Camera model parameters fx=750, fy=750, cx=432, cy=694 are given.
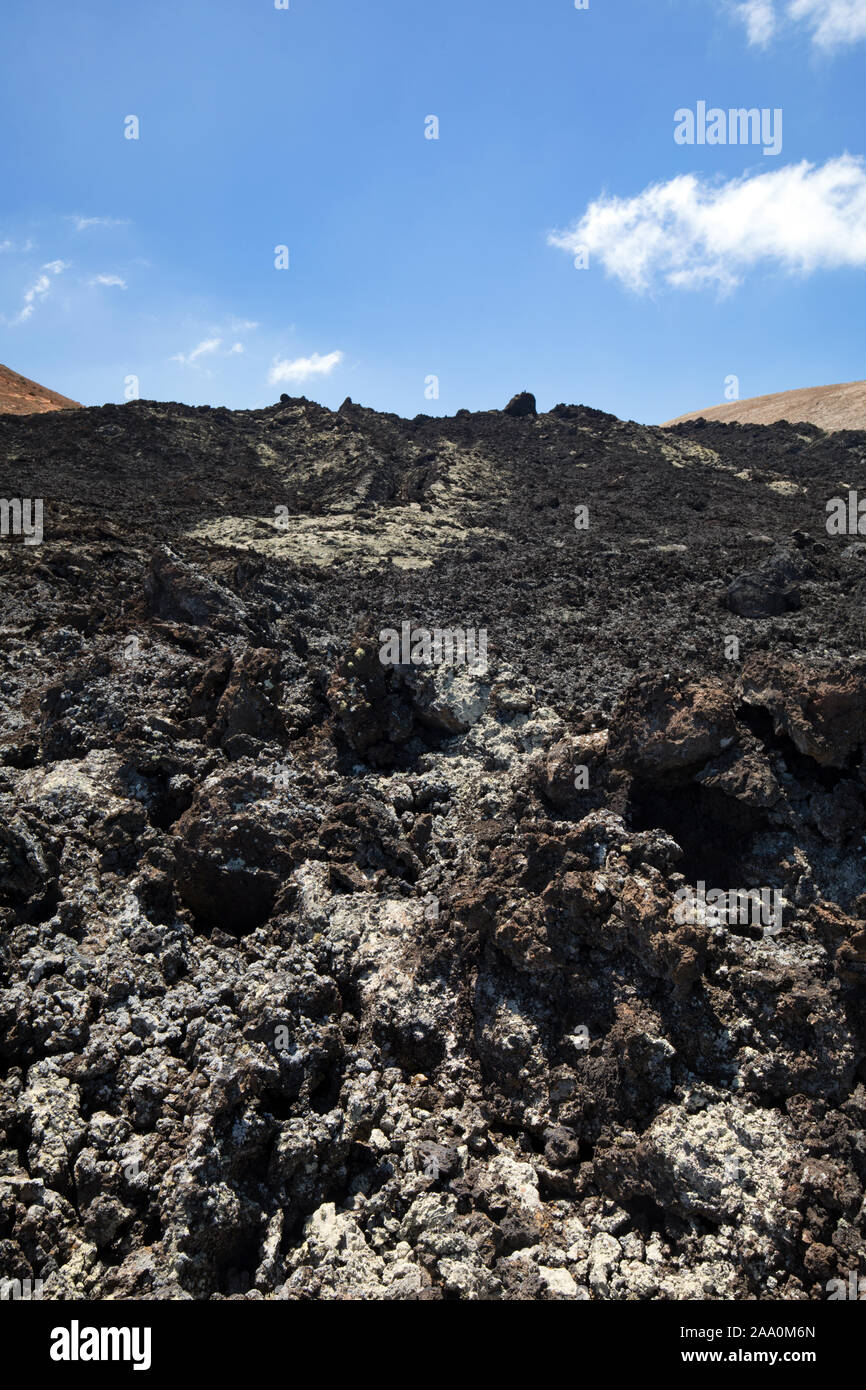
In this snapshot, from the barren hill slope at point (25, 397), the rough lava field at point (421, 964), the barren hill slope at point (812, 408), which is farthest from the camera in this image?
the barren hill slope at point (812, 408)

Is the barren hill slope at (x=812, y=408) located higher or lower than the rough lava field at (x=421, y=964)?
higher

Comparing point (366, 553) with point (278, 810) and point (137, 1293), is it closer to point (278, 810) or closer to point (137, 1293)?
point (278, 810)

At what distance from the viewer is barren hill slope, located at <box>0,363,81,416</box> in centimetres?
3614

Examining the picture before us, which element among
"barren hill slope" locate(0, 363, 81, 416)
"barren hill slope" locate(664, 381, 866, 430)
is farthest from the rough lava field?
"barren hill slope" locate(664, 381, 866, 430)

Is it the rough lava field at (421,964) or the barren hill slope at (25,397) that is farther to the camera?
the barren hill slope at (25,397)

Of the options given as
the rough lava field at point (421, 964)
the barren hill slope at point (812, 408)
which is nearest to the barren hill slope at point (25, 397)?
the rough lava field at point (421, 964)

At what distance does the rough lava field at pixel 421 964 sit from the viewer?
158 inches

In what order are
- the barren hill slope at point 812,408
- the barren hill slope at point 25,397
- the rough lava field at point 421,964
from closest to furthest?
the rough lava field at point 421,964 < the barren hill slope at point 25,397 < the barren hill slope at point 812,408

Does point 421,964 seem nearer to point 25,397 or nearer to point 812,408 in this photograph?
point 25,397

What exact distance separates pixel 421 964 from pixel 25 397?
43.0m

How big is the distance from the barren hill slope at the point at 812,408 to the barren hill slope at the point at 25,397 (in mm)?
38297

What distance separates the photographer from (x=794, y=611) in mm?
11906

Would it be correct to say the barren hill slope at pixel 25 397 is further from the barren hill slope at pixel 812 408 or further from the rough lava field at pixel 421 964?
the barren hill slope at pixel 812 408
